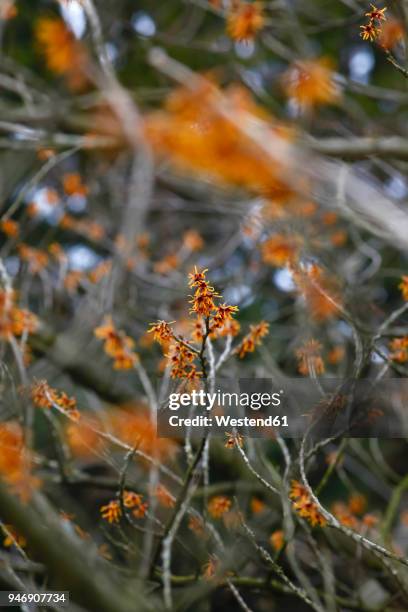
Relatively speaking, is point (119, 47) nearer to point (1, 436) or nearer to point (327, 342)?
point (327, 342)

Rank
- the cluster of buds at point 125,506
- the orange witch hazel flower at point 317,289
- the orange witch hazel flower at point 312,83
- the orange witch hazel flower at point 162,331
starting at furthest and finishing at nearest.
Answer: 1. the orange witch hazel flower at point 312,83
2. the orange witch hazel flower at point 317,289
3. the cluster of buds at point 125,506
4. the orange witch hazel flower at point 162,331

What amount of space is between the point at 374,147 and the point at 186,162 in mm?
1167

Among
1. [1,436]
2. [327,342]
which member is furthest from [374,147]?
[1,436]

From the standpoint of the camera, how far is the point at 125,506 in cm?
274

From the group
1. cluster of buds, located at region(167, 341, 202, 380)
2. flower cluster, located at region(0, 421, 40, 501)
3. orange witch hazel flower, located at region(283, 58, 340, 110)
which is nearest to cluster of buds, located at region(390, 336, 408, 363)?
cluster of buds, located at region(167, 341, 202, 380)

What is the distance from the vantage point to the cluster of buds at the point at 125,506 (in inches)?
105

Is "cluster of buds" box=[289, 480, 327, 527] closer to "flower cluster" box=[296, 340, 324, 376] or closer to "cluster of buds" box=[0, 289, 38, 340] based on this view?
"flower cluster" box=[296, 340, 324, 376]

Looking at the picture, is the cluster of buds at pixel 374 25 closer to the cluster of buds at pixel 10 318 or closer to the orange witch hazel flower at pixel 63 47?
the orange witch hazel flower at pixel 63 47

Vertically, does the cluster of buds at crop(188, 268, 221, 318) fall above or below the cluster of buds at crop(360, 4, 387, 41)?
below

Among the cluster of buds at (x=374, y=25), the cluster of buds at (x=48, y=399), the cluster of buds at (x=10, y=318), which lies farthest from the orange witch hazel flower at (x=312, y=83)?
the cluster of buds at (x=48, y=399)

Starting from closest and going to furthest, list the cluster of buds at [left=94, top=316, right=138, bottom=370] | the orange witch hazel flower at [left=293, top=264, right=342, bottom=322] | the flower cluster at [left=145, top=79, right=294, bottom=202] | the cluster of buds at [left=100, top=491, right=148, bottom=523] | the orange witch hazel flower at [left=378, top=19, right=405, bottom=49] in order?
the flower cluster at [left=145, top=79, right=294, bottom=202] → the orange witch hazel flower at [left=378, top=19, right=405, bottom=49] → the cluster of buds at [left=100, top=491, right=148, bottom=523] → the orange witch hazel flower at [left=293, top=264, right=342, bottom=322] → the cluster of buds at [left=94, top=316, right=138, bottom=370]

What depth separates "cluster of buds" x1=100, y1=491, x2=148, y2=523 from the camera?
8.71 feet

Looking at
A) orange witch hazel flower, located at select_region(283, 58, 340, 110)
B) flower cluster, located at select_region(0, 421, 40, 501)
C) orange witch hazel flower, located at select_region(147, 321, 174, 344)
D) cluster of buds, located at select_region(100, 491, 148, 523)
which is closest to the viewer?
flower cluster, located at select_region(0, 421, 40, 501)

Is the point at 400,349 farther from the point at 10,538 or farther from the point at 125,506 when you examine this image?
the point at 10,538
